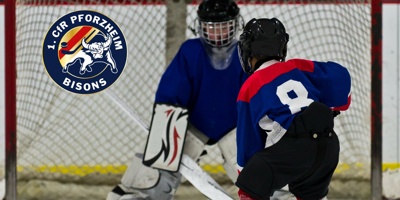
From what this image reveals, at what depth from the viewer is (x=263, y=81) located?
2.48 metres

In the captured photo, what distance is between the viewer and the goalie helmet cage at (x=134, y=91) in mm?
3758

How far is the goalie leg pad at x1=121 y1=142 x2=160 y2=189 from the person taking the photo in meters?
3.27

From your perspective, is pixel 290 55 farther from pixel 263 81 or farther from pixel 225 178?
pixel 263 81

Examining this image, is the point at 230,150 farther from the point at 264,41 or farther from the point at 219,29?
the point at 264,41

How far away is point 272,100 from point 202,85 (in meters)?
0.79

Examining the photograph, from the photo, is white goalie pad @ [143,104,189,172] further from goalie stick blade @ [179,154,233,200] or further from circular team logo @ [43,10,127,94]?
circular team logo @ [43,10,127,94]

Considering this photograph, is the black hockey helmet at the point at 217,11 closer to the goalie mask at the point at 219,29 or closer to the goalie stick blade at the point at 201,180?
the goalie mask at the point at 219,29

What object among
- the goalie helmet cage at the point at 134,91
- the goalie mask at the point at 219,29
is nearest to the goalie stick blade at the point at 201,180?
the goalie mask at the point at 219,29

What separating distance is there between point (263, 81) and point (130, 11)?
144 cm

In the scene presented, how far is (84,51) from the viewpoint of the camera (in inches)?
120

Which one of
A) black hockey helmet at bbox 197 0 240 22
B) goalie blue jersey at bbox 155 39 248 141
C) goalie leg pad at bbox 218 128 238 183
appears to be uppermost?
black hockey helmet at bbox 197 0 240 22

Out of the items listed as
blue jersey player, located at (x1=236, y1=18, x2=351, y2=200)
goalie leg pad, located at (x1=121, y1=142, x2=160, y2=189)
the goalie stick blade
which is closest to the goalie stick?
the goalie stick blade

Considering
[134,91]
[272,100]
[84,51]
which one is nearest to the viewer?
[272,100]

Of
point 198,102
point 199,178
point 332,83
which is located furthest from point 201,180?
point 332,83
